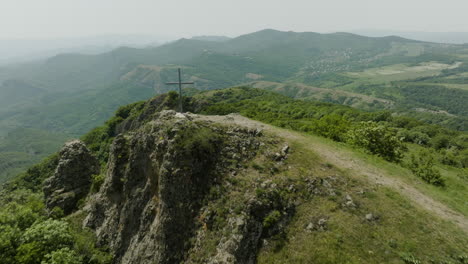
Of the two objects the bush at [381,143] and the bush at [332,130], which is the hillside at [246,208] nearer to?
the bush at [381,143]

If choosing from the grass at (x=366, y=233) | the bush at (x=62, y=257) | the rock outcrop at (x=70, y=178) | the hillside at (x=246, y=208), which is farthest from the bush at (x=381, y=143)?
the rock outcrop at (x=70, y=178)

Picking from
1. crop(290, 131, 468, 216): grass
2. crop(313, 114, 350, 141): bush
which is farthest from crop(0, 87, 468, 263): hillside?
crop(313, 114, 350, 141): bush

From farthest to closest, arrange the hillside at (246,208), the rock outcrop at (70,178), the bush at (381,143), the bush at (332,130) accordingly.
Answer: the bush at (332,130), the rock outcrop at (70,178), the bush at (381,143), the hillside at (246,208)

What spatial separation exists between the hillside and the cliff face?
10cm

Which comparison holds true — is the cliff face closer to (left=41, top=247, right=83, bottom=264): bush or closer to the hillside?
the hillside

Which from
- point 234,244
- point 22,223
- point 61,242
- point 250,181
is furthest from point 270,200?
point 22,223

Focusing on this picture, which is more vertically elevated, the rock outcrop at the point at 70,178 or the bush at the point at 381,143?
the bush at the point at 381,143

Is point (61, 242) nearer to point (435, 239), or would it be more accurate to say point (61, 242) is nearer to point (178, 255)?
point (178, 255)

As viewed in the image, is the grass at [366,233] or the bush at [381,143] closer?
the grass at [366,233]

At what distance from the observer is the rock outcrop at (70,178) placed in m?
34.2

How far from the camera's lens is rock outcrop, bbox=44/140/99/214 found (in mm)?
34188

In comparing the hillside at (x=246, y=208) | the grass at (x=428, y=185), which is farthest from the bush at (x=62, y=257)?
the grass at (x=428, y=185)

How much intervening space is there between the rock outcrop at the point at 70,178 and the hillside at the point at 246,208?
4.74 metres

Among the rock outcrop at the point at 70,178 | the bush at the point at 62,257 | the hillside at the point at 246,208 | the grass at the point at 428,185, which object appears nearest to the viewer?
the hillside at the point at 246,208
